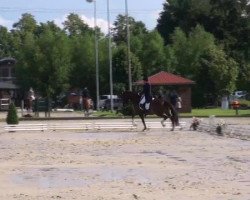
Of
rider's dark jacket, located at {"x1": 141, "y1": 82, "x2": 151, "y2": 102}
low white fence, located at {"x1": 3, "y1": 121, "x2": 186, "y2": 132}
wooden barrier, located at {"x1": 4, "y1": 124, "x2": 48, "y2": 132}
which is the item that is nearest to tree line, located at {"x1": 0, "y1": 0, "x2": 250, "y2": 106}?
low white fence, located at {"x1": 3, "y1": 121, "x2": 186, "y2": 132}

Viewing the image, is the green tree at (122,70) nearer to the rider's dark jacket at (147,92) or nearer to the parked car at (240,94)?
the parked car at (240,94)

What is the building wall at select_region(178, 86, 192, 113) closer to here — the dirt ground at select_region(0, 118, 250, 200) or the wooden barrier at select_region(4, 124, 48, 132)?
the wooden barrier at select_region(4, 124, 48, 132)

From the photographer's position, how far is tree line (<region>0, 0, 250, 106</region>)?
256 feet

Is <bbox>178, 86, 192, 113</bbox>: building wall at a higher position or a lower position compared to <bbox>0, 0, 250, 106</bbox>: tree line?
lower

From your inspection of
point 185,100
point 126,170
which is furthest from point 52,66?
point 126,170

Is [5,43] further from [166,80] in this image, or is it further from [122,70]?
[166,80]

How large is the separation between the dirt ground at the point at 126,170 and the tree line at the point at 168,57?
5085 centimetres

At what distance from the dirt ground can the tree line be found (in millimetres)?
50851

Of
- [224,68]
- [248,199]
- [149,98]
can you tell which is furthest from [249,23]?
[248,199]

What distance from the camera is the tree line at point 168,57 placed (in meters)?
77.9

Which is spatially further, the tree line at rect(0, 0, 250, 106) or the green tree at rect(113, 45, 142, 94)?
the green tree at rect(113, 45, 142, 94)

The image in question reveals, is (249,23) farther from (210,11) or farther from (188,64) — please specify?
(188,64)

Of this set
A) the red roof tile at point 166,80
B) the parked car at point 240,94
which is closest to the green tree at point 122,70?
the red roof tile at point 166,80

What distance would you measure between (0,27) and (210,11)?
2663 inches
